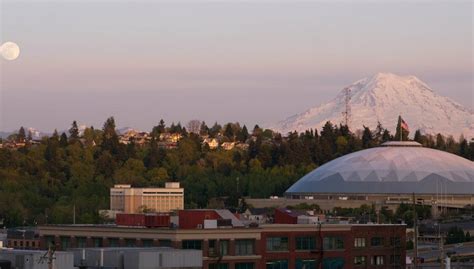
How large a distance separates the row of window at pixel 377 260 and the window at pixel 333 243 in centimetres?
198

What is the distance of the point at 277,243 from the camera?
115 meters

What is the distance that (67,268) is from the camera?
287 feet

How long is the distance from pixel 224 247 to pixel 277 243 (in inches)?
211

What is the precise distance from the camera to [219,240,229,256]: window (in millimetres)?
110938

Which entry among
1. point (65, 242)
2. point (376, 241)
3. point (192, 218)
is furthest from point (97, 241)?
point (376, 241)

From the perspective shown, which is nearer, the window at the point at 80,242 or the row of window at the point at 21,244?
the window at the point at 80,242

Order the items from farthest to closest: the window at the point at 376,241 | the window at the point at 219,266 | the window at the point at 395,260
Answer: the window at the point at 395,260, the window at the point at 376,241, the window at the point at 219,266

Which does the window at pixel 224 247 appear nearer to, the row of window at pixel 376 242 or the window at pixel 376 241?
the row of window at pixel 376 242

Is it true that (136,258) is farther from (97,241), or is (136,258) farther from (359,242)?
(359,242)

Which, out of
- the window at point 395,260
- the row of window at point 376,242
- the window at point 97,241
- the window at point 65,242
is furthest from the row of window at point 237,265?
the window at point 395,260

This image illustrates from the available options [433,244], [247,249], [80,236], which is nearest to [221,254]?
[247,249]

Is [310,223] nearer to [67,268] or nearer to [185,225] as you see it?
[185,225]

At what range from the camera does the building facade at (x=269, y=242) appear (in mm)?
110125

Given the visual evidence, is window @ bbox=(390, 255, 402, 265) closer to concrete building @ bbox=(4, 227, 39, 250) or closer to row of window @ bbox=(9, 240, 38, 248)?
concrete building @ bbox=(4, 227, 39, 250)
